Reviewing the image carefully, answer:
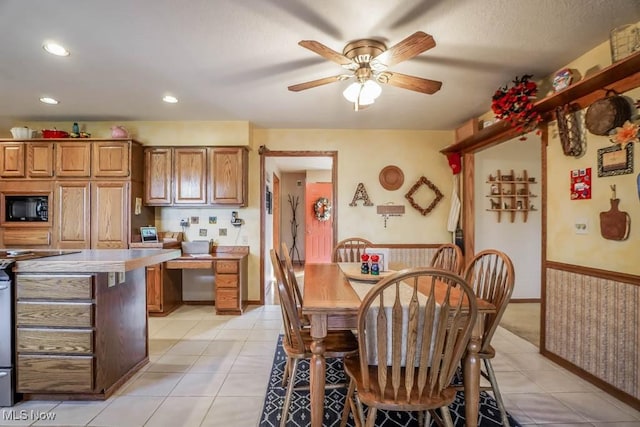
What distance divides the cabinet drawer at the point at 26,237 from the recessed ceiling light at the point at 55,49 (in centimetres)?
228

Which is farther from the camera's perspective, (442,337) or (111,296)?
(111,296)

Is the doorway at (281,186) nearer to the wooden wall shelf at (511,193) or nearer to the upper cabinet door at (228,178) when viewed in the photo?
the upper cabinet door at (228,178)

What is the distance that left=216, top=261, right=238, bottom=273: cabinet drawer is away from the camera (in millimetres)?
3779

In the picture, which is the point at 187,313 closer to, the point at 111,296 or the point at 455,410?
the point at 111,296

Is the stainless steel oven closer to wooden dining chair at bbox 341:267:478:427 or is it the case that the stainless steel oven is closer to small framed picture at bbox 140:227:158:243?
small framed picture at bbox 140:227:158:243

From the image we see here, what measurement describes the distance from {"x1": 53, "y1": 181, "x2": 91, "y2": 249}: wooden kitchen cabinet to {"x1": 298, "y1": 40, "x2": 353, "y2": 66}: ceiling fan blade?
3.31 metres

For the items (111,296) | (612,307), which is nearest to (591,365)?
(612,307)

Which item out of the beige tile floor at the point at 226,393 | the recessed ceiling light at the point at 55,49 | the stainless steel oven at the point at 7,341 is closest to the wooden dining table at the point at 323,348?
the beige tile floor at the point at 226,393

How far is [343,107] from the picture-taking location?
137 inches

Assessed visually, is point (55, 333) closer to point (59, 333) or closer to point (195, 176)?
point (59, 333)

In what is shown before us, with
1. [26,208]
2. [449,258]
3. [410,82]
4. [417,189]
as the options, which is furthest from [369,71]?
[26,208]

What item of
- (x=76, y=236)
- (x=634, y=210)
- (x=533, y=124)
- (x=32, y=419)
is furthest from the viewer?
(x=76, y=236)

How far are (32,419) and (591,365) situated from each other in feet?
12.0

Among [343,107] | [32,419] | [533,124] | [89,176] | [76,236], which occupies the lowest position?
[32,419]
